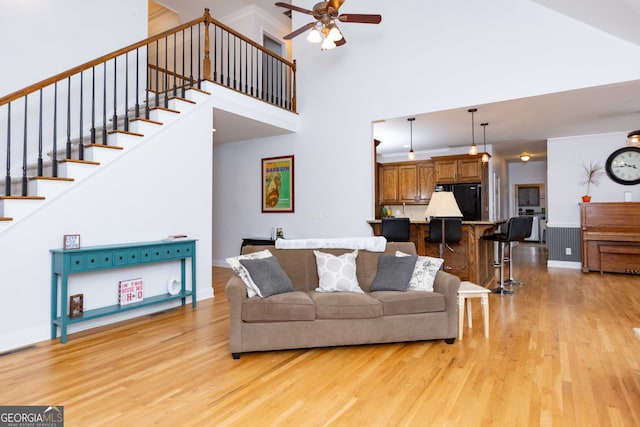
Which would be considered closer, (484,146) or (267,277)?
(267,277)

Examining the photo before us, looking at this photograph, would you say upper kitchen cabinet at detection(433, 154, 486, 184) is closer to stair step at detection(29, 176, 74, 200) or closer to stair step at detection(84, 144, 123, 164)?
stair step at detection(84, 144, 123, 164)

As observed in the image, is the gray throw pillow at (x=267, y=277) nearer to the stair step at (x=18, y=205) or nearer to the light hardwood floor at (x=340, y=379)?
the light hardwood floor at (x=340, y=379)

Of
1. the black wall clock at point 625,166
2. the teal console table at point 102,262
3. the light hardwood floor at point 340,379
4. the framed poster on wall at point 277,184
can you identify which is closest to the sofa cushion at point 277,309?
the light hardwood floor at point 340,379

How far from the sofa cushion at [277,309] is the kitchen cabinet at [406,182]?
5930mm

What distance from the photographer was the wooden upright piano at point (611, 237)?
614cm

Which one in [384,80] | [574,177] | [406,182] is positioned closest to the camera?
[384,80]

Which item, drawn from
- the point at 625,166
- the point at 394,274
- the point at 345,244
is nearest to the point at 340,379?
the point at 394,274

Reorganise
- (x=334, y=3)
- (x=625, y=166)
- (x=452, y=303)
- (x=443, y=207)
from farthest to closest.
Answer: (x=625, y=166), (x=443, y=207), (x=334, y=3), (x=452, y=303)

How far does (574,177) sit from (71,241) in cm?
825

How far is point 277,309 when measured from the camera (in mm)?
2803

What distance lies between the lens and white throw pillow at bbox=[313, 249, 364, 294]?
321 centimetres

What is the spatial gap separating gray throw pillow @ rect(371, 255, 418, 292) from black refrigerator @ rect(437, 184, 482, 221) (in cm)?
476

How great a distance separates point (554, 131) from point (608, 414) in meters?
5.98

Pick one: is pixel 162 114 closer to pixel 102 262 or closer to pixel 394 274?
pixel 102 262
